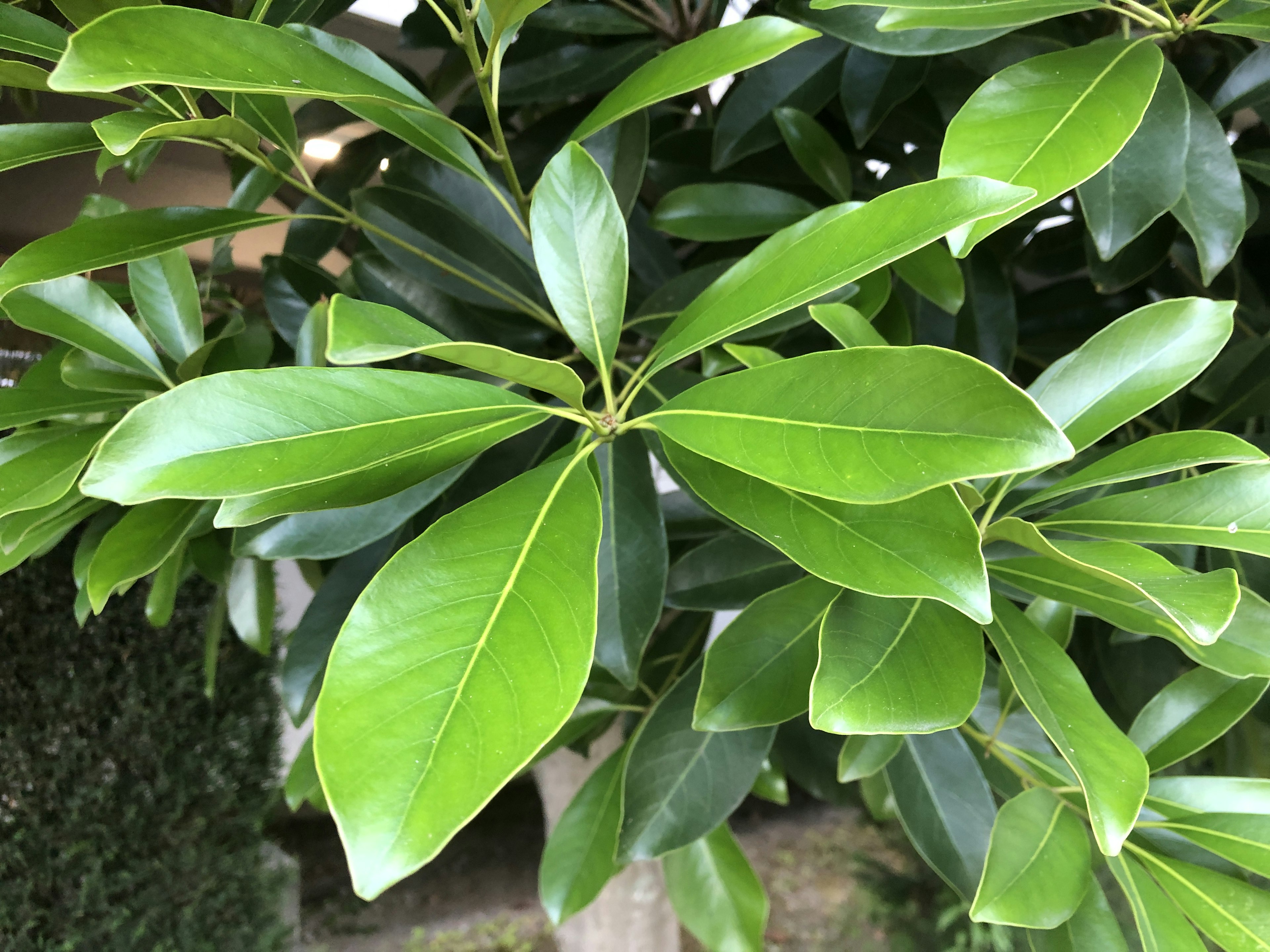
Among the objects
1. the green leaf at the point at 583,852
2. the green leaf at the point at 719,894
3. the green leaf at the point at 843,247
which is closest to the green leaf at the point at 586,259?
the green leaf at the point at 843,247

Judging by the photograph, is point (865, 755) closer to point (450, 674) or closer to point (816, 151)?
point (450, 674)

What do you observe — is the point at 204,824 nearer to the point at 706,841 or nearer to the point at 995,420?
the point at 706,841

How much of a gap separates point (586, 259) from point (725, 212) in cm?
27

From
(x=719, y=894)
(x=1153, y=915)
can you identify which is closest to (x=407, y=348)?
(x=1153, y=915)

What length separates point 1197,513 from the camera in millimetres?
384

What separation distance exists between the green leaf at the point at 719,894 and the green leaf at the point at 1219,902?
1.35 ft


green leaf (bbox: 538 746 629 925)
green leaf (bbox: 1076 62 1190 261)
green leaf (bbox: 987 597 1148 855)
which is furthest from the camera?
green leaf (bbox: 538 746 629 925)

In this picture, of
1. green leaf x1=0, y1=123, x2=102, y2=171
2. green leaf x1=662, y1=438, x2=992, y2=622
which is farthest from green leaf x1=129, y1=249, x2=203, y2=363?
green leaf x1=662, y1=438, x2=992, y2=622

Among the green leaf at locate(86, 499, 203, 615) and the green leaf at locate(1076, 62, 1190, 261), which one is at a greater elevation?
the green leaf at locate(1076, 62, 1190, 261)

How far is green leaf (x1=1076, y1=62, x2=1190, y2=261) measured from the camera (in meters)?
0.46

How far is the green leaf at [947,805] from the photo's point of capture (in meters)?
0.59

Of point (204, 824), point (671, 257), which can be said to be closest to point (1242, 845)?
point (671, 257)

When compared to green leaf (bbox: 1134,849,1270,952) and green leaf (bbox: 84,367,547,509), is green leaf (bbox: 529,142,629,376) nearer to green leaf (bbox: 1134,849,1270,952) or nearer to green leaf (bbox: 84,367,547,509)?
green leaf (bbox: 84,367,547,509)

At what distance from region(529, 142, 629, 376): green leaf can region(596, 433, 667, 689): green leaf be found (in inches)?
5.1
